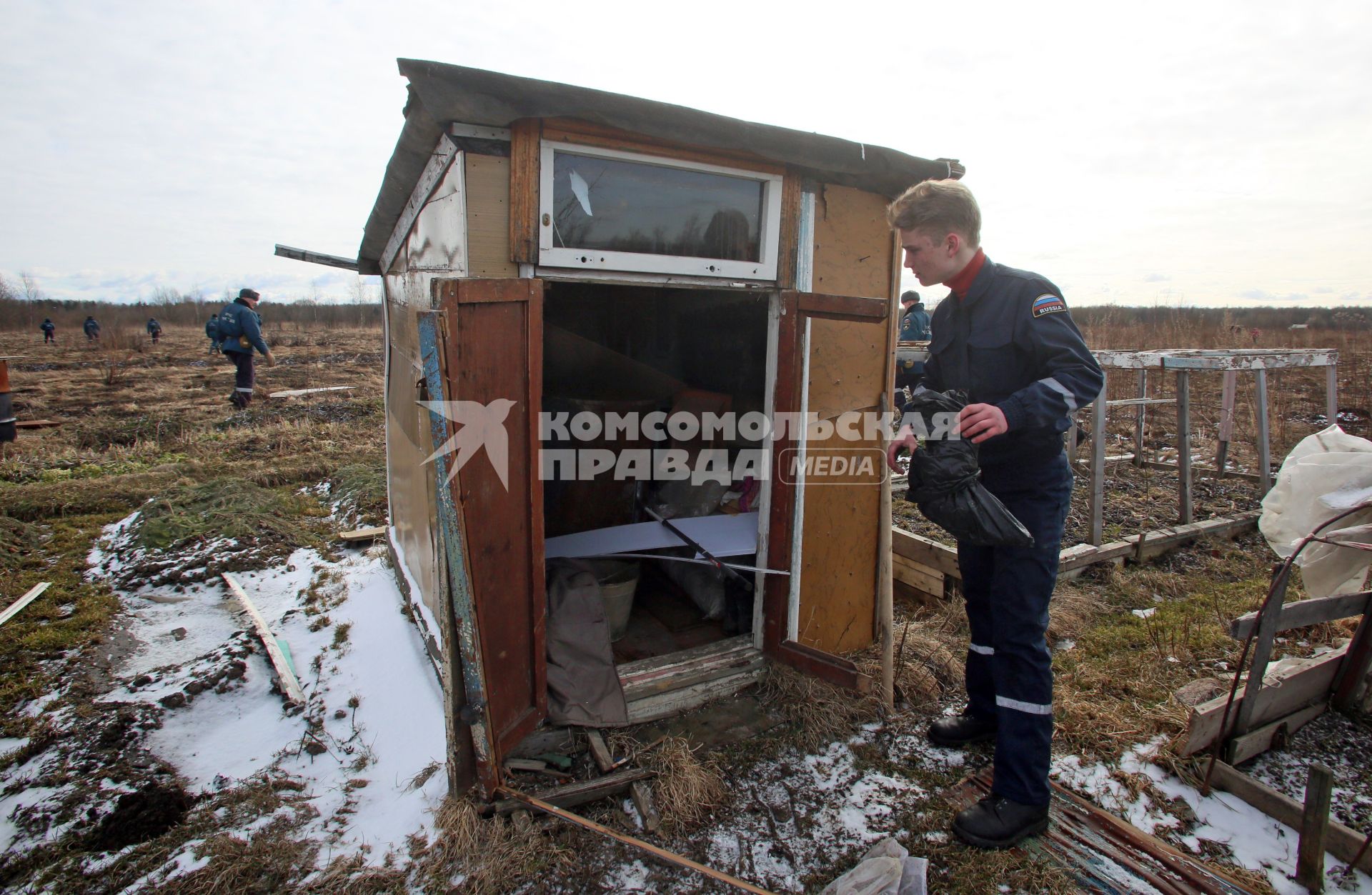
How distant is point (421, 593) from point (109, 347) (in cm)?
3100

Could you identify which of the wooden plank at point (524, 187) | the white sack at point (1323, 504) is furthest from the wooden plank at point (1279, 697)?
the wooden plank at point (524, 187)

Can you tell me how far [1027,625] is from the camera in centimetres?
228

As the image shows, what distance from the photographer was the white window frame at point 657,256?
8.21 ft

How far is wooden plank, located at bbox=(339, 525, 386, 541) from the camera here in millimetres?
5781

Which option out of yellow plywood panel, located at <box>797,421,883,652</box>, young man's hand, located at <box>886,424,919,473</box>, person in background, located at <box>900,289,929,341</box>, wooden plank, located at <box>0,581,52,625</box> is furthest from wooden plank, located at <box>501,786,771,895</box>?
person in background, located at <box>900,289,929,341</box>

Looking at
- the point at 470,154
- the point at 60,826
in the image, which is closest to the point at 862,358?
the point at 470,154

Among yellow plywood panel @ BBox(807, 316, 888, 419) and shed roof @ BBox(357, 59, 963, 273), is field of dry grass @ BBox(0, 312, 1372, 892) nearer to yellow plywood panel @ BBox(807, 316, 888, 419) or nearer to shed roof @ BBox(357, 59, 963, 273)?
yellow plywood panel @ BBox(807, 316, 888, 419)

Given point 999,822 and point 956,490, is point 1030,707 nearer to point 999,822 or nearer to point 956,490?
point 999,822

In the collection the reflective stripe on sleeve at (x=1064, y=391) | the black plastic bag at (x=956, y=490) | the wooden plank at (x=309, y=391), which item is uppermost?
the reflective stripe on sleeve at (x=1064, y=391)

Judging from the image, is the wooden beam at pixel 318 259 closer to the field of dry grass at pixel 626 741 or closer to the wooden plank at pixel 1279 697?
the field of dry grass at pixel 626 741

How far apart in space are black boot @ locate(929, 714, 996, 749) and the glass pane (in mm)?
2476

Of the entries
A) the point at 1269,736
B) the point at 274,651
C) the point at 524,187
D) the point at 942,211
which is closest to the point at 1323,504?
the point at 1269,736

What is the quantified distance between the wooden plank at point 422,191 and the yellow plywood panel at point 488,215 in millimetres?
141

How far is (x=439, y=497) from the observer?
7.57 ft
